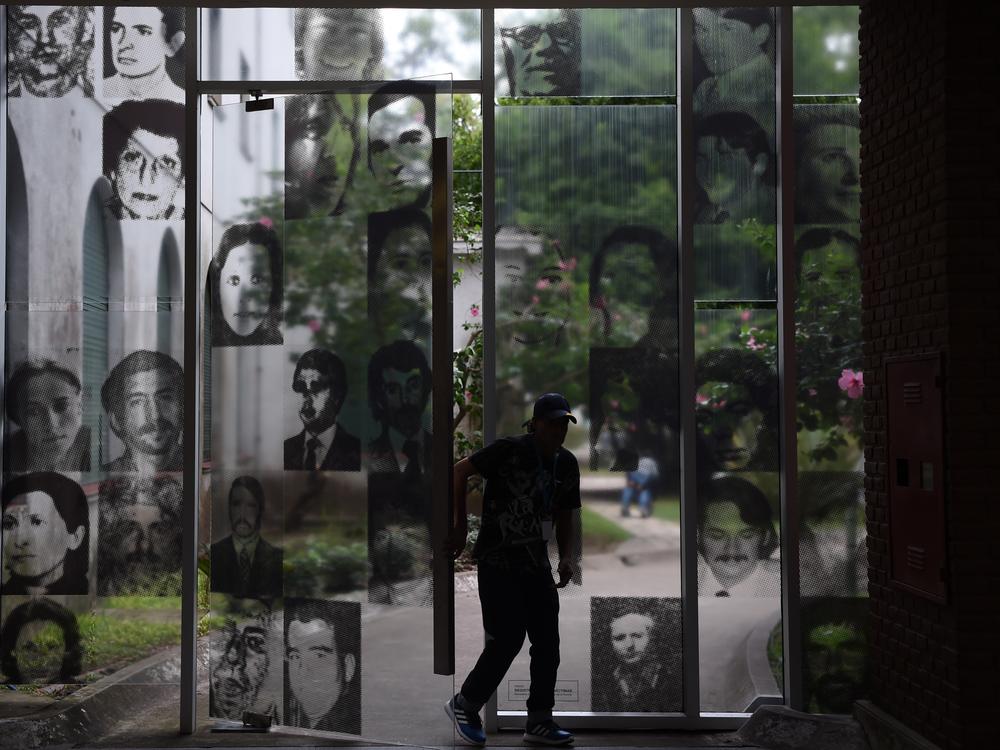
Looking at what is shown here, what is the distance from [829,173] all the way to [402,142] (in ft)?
6.87

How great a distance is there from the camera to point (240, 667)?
5.17 metres

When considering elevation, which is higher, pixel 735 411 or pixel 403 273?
pixel 403 273

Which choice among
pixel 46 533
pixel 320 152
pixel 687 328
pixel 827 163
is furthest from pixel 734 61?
pixel 46 533

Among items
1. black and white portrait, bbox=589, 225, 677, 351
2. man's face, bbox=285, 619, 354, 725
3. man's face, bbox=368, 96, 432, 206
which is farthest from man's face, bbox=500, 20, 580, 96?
man's face, bbox=285, 619, 354, 725

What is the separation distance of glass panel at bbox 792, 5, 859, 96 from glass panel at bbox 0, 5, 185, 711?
121 inches

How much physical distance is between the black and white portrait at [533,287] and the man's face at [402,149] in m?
0.50

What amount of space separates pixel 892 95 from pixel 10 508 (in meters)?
4.59

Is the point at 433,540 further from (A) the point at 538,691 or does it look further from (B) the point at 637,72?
(B) the point at 637,72

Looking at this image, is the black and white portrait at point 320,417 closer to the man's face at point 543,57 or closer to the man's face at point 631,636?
the man's face at point 631,636

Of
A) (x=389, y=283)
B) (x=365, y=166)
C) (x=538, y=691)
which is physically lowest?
(x=538, y=691)

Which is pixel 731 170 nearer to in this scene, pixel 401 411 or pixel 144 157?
pixel 401 411

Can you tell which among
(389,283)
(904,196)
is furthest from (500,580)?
(904,196)

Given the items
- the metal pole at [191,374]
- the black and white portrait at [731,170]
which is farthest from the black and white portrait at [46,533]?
the black and white portrait at [731,170]

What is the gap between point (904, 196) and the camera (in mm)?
4633
